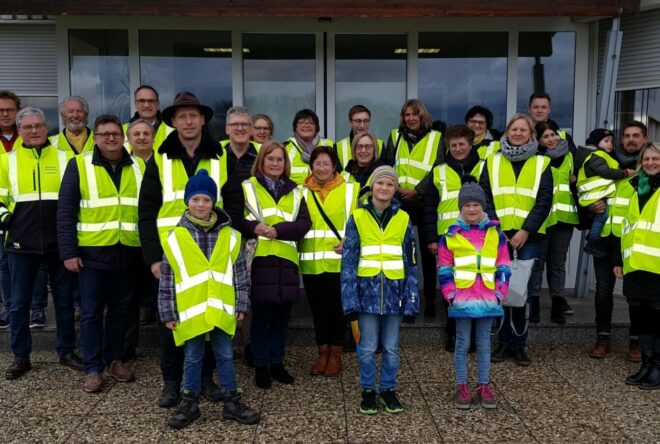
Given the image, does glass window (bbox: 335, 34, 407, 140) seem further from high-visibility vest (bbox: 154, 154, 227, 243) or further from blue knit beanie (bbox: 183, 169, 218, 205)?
blue knit beanie (bbox: 183, 169, 218, 205)

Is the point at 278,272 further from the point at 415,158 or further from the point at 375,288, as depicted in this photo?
the point at 415,158

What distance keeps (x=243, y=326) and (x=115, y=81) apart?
368 cm

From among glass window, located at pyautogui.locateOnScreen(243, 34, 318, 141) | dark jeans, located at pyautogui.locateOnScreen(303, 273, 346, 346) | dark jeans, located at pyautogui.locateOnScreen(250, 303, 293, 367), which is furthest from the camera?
glass window, located at pyautogui.locateOnScreen(243, 34, 318, 141)

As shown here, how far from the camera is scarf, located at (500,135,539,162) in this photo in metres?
5.00

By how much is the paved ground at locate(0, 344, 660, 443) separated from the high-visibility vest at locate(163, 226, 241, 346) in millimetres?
724

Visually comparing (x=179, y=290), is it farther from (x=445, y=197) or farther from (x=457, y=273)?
(x=445, y=197)

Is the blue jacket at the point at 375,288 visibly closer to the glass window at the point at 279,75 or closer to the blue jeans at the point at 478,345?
the blue jeans at the point at 478,345

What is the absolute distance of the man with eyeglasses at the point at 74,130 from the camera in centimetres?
554

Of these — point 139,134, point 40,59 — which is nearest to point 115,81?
point 40,59

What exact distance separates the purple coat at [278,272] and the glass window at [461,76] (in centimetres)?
357

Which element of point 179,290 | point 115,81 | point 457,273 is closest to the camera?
point 179,290

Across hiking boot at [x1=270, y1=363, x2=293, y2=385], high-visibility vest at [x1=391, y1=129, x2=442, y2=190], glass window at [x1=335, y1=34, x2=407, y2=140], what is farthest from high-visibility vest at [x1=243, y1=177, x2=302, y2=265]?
glass window at [x1=335, y1=34, x2=407, y2=140]

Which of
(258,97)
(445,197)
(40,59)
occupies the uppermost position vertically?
(40,59)

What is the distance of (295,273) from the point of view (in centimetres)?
464
